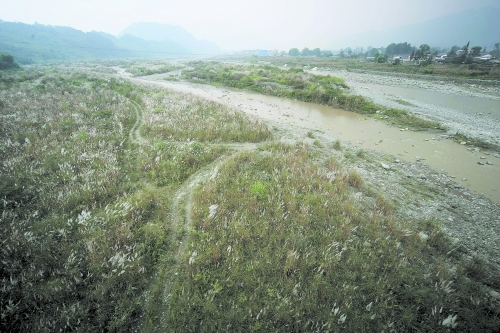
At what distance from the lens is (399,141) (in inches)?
535

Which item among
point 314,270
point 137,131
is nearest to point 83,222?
point 314,270

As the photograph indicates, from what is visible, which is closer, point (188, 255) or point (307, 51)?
point (188, 255)

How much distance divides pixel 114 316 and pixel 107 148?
8788mm

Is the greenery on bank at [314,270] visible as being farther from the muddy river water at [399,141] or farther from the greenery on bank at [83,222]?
the muddy river water at [399,141]

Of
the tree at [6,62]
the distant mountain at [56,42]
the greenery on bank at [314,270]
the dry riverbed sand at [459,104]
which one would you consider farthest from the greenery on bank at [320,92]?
the distant mountain at [56,42]

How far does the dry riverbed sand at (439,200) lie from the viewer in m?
5.68

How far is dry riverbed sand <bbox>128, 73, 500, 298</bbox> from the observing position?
5.68 m

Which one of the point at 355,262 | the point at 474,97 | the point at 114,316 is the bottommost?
the point at 114,316

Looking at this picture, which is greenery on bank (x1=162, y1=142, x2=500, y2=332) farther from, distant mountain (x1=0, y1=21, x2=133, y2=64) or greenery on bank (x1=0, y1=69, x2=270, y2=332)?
distant mountain (x1=0, y1=21, x2=133, y2=64)

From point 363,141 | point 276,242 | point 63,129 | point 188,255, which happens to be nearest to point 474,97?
point 363,141

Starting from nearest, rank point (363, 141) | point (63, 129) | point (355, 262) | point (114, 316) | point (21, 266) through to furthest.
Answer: point (114, 316), point (21, 266), point (355, 262), point (63, 129), point (363, 141)

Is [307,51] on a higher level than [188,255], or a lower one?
higher

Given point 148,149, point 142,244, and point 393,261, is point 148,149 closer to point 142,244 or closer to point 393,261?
point 142,244

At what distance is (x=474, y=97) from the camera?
2531 centimetres
